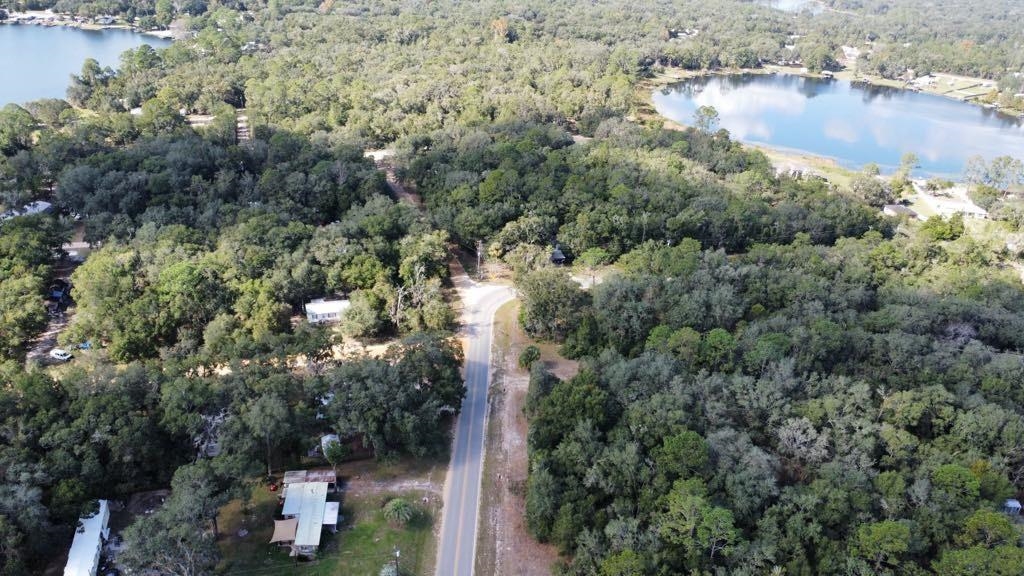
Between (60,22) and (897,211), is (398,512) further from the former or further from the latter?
(60,22)

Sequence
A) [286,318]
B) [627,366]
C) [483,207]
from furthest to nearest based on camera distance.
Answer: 1. [483,207]
2. [286,318]
3. [627,366]

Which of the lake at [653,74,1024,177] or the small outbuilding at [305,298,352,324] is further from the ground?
the lake at [653,74,1024,177]

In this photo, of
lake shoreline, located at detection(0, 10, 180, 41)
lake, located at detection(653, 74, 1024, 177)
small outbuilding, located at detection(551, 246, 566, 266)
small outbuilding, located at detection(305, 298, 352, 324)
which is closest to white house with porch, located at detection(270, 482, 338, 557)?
small outbuilding, located at detection(305, 298, 352, 324)

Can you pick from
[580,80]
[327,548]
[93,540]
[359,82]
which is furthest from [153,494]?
[580,80]

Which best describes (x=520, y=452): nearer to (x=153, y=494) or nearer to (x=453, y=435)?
(x=453, y=435)

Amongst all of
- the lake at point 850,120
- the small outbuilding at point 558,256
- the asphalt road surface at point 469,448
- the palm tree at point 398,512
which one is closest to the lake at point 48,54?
the asphalt road surface at point 469,448

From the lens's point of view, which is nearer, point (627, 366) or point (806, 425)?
point (806, 425)

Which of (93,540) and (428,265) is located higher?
(428,265)

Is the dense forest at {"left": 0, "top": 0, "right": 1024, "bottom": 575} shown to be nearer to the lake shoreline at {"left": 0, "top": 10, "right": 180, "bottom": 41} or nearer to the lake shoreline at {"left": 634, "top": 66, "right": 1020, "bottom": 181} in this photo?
the lake shoreline at {"left": 634, "top": 66, "right": 1020, "bottom": 181}
